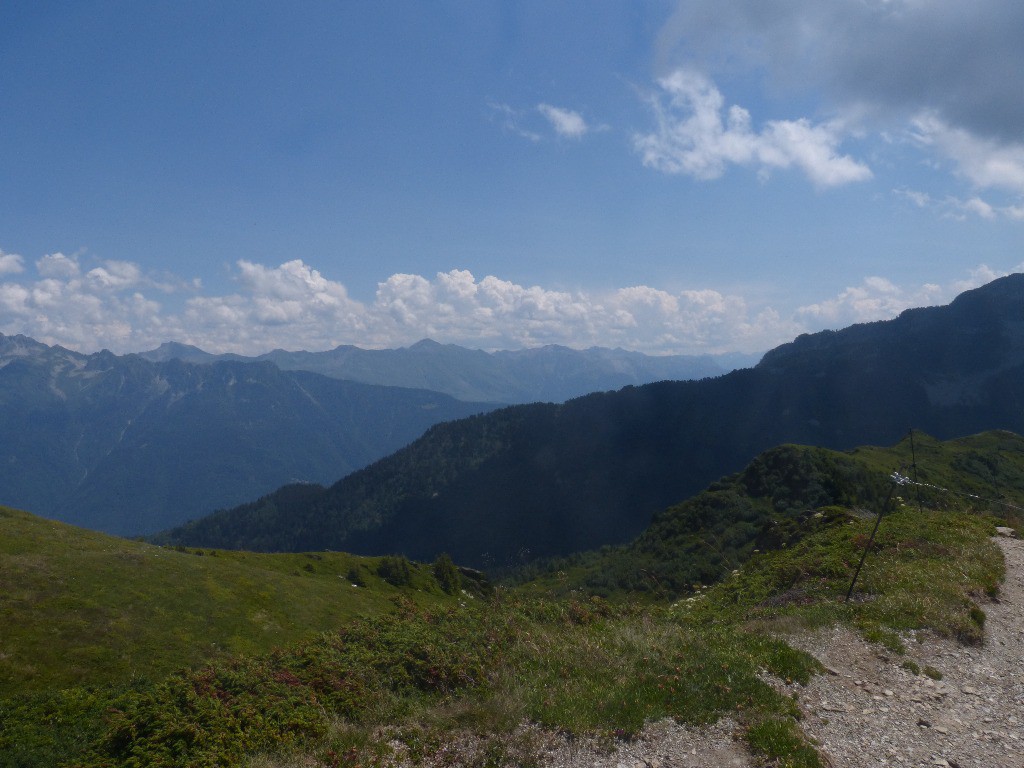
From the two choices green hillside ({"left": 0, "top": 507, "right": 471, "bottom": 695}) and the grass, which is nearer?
the grass

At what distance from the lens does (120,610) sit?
27.0 meters

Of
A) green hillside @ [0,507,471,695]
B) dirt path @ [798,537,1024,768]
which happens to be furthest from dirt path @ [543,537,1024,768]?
green hillside @ [0,507,471,695]

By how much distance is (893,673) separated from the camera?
1359 centimetres

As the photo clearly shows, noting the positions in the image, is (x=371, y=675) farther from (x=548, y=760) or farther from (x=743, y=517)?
(x=743, y=517)

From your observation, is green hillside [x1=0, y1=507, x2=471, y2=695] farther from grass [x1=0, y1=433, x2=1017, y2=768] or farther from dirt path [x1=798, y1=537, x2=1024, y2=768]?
dirt path [x1=798, y1=537, x2=1024, y2=768]

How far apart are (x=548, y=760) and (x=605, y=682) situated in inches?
107

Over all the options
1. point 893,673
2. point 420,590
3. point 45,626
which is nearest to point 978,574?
point 893,673

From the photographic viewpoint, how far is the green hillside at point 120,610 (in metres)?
21.9

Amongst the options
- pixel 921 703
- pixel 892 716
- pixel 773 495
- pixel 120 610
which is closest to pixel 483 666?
pixel 892 716

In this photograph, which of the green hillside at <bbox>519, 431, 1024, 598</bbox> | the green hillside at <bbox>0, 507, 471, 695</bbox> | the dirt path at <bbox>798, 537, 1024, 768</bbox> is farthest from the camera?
the green hillside at <bbox>519, 431, 1024, 598</bbox>

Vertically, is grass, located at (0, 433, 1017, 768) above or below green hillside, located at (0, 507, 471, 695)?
above

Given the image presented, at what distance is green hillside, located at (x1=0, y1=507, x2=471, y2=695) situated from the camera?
21875mm

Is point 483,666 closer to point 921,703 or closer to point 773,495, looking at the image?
point 921,703

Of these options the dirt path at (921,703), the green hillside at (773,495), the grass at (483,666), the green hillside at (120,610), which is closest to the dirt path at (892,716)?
the dirt path at (921,703)
